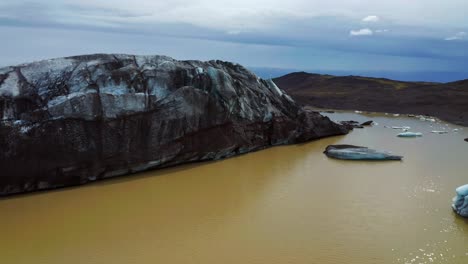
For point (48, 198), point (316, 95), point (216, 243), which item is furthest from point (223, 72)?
point (316, 95)

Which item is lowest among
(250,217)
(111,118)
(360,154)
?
(250,217)

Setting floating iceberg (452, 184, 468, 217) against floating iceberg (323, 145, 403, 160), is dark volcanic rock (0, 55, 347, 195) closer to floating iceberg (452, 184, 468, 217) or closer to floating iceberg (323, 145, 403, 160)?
floating iceberg (323, 145, 403, 160)

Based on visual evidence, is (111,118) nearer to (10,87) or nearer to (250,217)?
(10,87)

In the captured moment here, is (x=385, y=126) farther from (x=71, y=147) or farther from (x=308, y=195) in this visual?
(x=71, y=147)

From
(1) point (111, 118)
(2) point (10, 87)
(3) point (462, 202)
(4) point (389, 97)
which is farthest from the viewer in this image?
(4) point (389, 97)

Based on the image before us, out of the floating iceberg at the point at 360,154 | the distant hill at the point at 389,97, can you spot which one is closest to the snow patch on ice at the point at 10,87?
the floating iceberg at the point at 360,154

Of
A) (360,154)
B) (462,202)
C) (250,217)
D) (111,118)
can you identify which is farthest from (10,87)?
(462,202)

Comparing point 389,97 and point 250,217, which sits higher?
point 389,97
